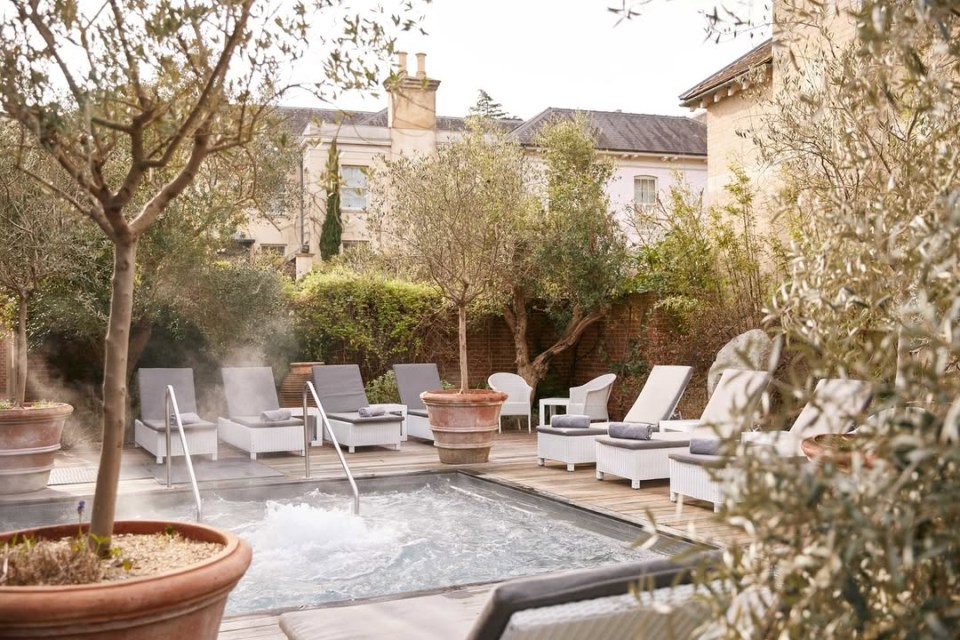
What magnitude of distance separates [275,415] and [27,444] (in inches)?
119

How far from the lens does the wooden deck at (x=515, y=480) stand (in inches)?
223

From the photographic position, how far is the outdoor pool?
5.57 m

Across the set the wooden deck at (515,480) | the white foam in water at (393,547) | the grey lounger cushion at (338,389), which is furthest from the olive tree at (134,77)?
the grey lounger cushion at (338,389)

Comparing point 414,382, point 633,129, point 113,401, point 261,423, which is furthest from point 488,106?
point 113,401

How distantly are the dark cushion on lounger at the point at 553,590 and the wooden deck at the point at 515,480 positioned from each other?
2426 mm

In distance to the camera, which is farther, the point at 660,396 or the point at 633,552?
the point at 660,396

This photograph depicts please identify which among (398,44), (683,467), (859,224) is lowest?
(683,467)

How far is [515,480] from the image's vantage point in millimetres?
8180

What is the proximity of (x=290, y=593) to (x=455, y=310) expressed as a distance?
865 cm

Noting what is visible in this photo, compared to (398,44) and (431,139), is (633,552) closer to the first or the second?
(398,44)

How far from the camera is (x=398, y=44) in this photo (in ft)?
11.4

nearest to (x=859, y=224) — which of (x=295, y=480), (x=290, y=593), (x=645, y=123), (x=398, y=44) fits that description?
(x=398, y=44)

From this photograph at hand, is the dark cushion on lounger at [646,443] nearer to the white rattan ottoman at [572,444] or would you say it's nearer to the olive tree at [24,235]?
the white rattan ottoman at [572,444]

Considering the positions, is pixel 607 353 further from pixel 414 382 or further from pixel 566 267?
pixel 414 382
